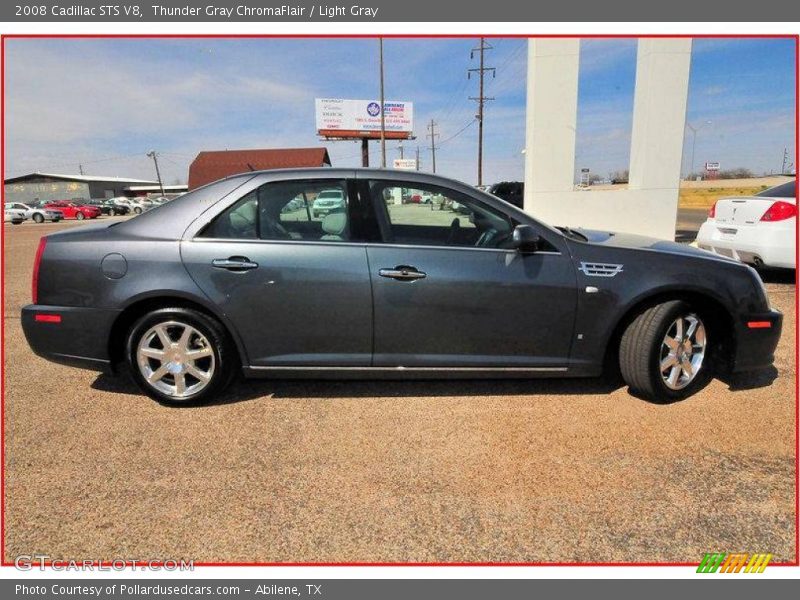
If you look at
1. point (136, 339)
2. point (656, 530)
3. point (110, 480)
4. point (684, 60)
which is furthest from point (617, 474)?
point (684, 60)

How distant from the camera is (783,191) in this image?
6.07 m

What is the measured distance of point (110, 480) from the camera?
2.37 metres

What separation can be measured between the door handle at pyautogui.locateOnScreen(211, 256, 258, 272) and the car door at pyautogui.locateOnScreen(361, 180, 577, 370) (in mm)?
763

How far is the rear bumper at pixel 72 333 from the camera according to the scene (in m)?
2.99

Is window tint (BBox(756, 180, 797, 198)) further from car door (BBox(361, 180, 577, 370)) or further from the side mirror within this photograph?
the side mirror

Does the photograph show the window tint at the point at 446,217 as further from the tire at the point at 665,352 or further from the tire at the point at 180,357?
the tire at the point at 180,357

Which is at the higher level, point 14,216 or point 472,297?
point 472,297

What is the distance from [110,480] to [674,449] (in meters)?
3.04

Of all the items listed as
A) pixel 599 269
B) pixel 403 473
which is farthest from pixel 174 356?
pixel 599 269

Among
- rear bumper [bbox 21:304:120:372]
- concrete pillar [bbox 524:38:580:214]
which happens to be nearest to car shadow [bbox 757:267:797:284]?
concrete pillar [bbox 524:38:580:214]

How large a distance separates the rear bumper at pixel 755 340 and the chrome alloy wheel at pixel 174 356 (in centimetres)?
351

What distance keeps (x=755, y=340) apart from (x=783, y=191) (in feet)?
14.5

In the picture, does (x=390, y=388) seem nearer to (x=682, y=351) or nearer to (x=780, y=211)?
(x=682, y=351)

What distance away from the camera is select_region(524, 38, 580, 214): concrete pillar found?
9.60 metres
